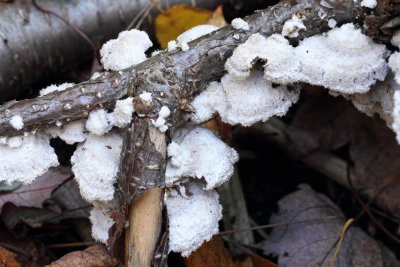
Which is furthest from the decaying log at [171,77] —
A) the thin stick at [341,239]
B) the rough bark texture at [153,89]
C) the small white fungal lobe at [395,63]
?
the thin stick at [341,239]

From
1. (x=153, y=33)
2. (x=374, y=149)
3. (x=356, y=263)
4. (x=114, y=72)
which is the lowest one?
(x=356, y=263)

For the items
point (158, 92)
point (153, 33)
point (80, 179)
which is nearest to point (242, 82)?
point (158, 92)

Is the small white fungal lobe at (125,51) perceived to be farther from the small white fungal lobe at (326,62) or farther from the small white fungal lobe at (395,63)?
the small white fungal lobe at (395,63)

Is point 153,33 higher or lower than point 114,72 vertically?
lower

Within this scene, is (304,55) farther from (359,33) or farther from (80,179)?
(80,179)

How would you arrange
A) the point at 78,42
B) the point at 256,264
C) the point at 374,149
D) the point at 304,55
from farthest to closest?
1. the point at 78,42
2. the point at 374,149
3. the point at 256,264
4. the point at 304,55

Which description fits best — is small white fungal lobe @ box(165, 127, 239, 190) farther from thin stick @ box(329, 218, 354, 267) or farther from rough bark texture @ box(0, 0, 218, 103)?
rough bark texture @ box(0, 0, 218, 103)

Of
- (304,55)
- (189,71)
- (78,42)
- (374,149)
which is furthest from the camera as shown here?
(78,42)

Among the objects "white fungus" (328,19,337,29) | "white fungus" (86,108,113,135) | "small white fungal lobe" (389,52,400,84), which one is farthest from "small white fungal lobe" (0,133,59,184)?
"small white fungal lobe" (389,52,400,84)
